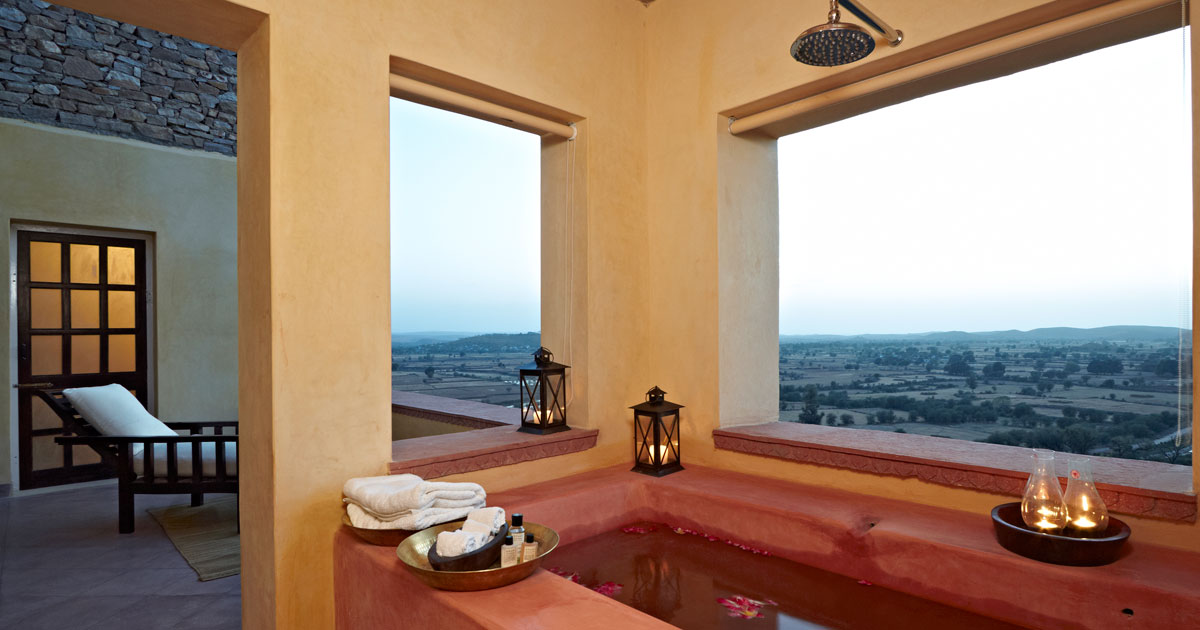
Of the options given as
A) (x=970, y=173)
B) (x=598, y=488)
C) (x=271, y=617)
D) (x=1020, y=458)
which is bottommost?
(x=271, y=617)

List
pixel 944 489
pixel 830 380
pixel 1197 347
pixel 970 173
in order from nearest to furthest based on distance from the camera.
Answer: pixel 1197 347 < pixel 944 489 < pixel 970 173 < pixel 830 380

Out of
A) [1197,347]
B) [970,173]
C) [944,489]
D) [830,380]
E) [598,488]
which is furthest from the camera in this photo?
[830,380]

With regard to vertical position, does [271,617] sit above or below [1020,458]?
below

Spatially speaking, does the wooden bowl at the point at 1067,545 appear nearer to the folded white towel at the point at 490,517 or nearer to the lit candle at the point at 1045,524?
the lit candle at the point at 1045,524

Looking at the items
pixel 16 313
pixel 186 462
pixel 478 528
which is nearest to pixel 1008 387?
pixel 478 528

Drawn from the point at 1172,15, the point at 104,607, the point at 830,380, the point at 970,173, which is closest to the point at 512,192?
the point at 830,380

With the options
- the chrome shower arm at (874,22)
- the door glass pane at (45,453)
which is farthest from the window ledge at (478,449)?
the door glass pane at (45,453)

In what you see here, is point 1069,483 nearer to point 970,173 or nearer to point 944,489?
point 944,489

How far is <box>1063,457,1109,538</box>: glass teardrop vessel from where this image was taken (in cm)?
155

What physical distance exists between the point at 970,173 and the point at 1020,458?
1.14 meters

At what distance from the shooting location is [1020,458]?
76.9 inches

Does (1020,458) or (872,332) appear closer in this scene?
(1020,458)

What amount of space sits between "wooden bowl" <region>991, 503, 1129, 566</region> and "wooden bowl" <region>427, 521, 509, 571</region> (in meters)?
1.27

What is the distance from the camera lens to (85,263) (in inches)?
184
